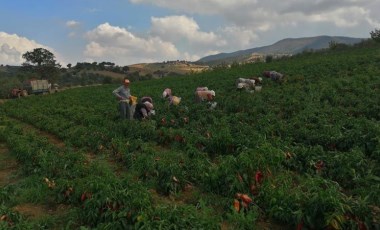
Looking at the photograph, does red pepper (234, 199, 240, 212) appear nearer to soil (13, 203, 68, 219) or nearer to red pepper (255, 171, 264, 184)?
red pepper (255, 171, 264, 184)

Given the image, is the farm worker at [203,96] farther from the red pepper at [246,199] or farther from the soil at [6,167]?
the red pepper at [246,199]

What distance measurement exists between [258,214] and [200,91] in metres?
12.0

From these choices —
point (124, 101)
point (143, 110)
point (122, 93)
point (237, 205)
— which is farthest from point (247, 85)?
point (237, 205)

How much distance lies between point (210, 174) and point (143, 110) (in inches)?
327

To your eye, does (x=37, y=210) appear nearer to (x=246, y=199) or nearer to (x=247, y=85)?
(x=246, y=199)

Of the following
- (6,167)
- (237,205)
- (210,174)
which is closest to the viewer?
(237,205)

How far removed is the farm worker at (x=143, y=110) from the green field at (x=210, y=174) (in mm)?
1051

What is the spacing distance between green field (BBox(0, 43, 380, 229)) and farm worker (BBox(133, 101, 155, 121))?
1.05 metres

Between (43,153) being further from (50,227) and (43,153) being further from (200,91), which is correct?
(200,91)

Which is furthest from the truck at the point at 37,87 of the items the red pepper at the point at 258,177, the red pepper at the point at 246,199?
the red pepper at the point at 246,199

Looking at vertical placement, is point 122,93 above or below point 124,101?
above

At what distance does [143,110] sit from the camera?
15500 millimetres

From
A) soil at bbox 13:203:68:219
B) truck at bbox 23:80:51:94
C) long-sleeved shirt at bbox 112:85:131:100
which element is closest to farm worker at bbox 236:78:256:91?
long-sleeved shirt at bbox 112:85:131:100

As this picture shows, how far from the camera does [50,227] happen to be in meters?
6.35
